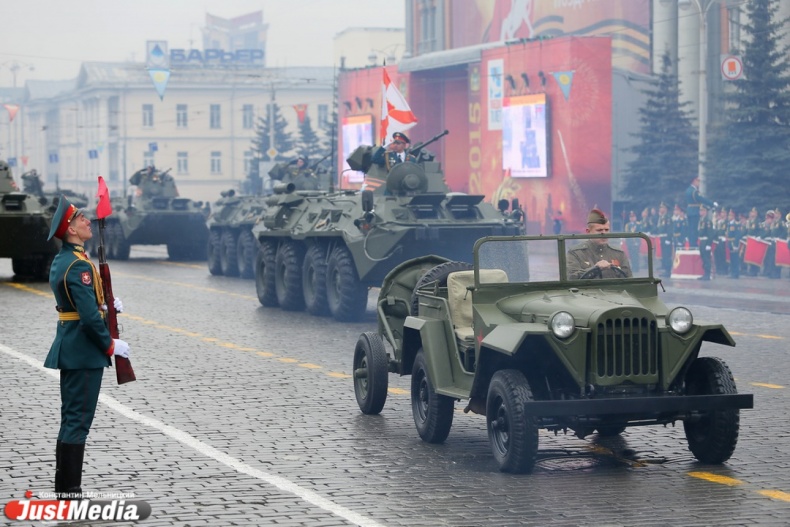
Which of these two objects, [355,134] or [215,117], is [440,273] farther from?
[215,117]

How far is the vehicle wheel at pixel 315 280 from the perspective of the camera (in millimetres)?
23109

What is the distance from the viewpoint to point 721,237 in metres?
33.4

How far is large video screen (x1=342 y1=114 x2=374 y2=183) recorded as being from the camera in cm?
6247

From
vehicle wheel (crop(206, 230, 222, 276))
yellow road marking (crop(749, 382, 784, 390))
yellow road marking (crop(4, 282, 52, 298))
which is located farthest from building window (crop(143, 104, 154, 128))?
yellow road marking (crop(749, 382, 784, 390))

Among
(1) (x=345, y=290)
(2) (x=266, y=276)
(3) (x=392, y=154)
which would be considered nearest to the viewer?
(1) (x=345, y=290)

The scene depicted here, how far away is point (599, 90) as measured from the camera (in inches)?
1892

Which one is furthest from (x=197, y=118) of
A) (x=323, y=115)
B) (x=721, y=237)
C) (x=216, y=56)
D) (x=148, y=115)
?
(x=721, y=237)

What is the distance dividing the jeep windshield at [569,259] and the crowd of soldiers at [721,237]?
20.4m

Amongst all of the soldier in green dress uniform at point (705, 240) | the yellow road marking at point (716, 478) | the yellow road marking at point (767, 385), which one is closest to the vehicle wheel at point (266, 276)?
the soldier in green dress uniform at point (705, 240)

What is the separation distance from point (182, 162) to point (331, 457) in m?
109

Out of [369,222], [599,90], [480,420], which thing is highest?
[599,90]

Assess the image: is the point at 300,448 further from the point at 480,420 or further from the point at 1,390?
the point at 1,390

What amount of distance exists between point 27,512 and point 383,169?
1569 cm

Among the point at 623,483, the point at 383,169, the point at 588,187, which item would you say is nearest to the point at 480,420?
the point at 623,483
